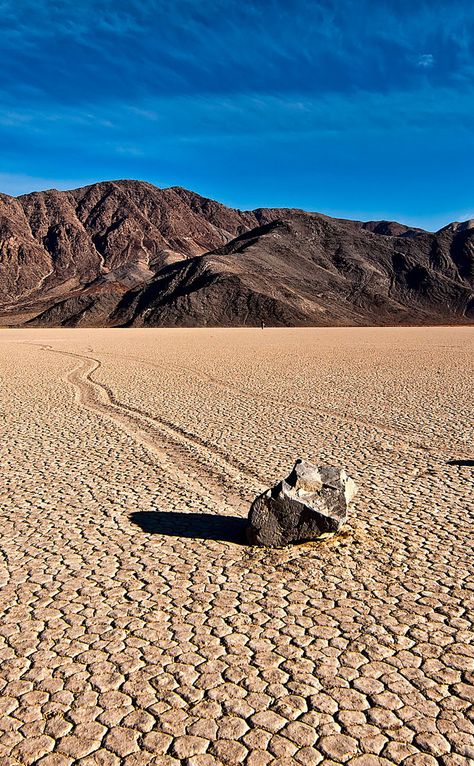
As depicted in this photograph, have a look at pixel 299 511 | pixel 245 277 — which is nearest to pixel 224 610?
Result: pixel 299 511

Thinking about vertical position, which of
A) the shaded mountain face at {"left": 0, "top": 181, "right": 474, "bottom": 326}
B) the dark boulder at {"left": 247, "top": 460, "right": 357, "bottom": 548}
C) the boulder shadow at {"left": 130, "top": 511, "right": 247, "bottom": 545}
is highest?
the shaded mountain face at {"left": 0, "top": 181, "right": 474, "bottom": 326}

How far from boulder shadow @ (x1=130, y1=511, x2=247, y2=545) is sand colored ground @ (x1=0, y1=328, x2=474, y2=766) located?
0.03m

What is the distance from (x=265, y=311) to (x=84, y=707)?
9138 centimetres

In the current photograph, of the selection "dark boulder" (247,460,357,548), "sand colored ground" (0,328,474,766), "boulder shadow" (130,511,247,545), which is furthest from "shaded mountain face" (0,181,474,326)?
"dark boulder" (247,460,357,548)

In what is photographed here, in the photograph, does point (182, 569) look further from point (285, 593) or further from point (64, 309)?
point (64, 309)

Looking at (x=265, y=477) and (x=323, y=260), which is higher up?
(x=323, y=260)

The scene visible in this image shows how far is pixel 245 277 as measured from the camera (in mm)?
103188

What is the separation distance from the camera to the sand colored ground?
324cm

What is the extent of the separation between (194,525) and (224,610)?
189 centimetres

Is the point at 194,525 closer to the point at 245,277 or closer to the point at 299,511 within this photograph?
the point at 299,511

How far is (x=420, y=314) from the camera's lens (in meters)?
108

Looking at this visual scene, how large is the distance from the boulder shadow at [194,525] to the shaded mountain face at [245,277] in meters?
86.0

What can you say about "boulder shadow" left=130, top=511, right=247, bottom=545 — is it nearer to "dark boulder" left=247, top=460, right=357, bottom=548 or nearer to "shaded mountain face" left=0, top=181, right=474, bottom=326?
"dark boulder" left=247, top=460, right=357, bottom=548

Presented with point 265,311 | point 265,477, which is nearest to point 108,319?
point 265,311
